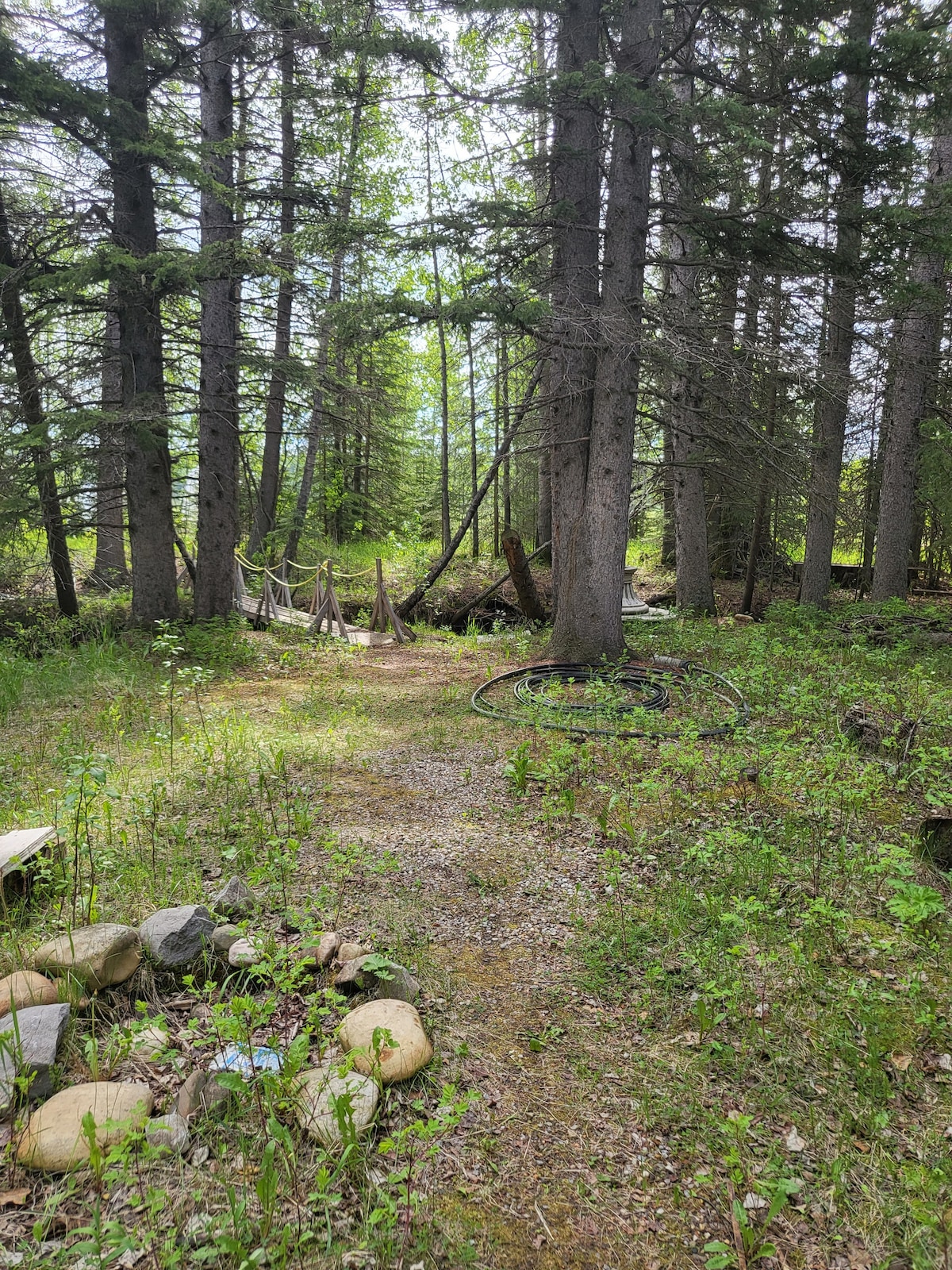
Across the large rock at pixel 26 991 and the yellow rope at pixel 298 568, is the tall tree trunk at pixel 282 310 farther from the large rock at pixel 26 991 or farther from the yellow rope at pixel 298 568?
the large rock at pixel 26 991

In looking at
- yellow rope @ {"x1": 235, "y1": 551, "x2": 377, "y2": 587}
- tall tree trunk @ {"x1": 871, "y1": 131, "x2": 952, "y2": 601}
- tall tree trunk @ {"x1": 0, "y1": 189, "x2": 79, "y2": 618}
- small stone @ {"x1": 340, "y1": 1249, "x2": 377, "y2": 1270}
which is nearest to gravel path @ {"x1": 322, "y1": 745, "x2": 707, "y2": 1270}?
small stone @ {"x1": 340, "y1": 1249, "x2": 377, "y2": 1270}

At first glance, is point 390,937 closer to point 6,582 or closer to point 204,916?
point 204,916

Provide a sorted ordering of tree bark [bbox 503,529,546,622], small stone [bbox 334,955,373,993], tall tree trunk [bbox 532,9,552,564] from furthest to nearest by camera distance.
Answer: tree bark [bbox 503,529,546,622] < tall tree trunk [bbox 532,9,552,564] < small stone [bbox 334,955,373,993]

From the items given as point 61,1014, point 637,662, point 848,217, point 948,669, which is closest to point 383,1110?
point 61,1014

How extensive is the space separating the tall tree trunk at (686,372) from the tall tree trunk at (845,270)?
1.18 meters

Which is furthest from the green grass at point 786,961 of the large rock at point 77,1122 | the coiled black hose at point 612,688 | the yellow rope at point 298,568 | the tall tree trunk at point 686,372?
the yellow rope at point 298,568

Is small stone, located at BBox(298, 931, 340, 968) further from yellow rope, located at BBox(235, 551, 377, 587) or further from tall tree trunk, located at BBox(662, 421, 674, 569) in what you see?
tall tree trunk, located at BBox(662, 421, 674, 569)

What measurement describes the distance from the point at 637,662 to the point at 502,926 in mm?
4461

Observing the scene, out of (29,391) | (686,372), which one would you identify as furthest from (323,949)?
(29,391)

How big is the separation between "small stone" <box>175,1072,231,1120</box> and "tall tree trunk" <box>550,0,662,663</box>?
5581 mm

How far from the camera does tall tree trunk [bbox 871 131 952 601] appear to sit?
8.84m

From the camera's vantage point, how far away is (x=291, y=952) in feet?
9.09

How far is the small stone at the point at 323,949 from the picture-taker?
2752 mm

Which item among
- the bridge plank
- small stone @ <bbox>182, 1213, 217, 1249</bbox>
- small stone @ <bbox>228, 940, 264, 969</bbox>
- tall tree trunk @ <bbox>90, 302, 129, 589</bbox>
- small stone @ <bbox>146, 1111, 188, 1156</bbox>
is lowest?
small stone @ <bbox>182, 1213, 217, 1249</bbox>
